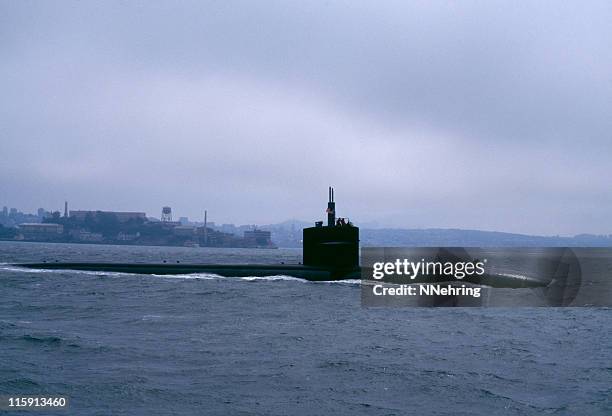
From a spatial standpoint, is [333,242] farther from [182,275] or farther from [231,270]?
[182,275]

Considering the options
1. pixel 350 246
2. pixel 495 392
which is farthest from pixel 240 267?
pixel 495 392

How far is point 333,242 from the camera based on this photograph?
146 ft

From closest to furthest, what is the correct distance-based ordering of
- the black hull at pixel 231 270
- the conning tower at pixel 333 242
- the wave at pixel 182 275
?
the conning tower at pixel 333 242 < the wave at pixel 182 275 < the black hull at pixel 231 270

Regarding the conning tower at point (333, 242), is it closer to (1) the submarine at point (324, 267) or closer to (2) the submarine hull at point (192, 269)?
(1) the submarine at point (324, 267)

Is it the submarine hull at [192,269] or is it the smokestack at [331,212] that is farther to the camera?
the submarine hull at [192,269]

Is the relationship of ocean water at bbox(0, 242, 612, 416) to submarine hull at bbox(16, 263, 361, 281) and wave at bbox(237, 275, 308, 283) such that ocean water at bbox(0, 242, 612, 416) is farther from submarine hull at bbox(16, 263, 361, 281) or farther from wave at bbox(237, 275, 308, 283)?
submarine hull at bbox(16, 263, 361, 281)

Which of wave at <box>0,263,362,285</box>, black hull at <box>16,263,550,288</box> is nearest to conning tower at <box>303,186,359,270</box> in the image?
wave at <box>0,263,362,285</box>

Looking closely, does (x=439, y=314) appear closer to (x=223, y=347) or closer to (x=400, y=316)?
(x=400, y=316)

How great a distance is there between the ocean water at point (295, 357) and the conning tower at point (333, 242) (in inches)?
356

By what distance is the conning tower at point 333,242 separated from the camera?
4378cm

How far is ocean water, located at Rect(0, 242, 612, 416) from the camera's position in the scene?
48.1ft

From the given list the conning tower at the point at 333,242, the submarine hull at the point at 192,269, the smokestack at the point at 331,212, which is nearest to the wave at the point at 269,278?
the submarine hull at the point at 192,269

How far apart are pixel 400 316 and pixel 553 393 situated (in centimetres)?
1577

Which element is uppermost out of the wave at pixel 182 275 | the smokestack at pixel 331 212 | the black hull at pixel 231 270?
the smokestack at pixel 331 212
